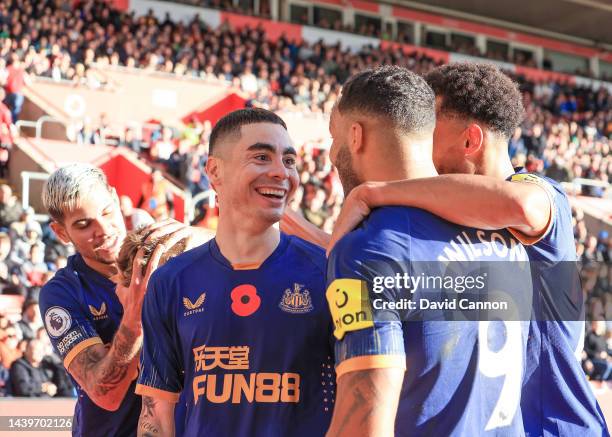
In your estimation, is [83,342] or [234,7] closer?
[83,342]

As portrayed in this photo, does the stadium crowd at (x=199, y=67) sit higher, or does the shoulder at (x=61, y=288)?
the stadium crowd at (x=199, y=67)

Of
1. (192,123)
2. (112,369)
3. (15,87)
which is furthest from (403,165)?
(192,123)

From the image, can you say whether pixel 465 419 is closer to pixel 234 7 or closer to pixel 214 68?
pixel 214 68

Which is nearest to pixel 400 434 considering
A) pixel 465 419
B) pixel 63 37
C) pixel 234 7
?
pixel 465 419

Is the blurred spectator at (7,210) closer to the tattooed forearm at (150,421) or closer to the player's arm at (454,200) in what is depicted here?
the tattooed forearm at (150,421)

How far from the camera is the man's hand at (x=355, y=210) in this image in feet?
6.49

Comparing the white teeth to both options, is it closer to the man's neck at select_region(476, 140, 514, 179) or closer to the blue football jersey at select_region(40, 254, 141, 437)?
the man's neck at select_region(476, 140, 514, 179)

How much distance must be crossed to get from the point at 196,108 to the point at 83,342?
17141mm

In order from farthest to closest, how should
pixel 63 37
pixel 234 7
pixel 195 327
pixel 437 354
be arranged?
pixel 234 7 → pixel 63 37 → pixel 195 327 → pixel 437 354

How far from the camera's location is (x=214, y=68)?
21.5 m

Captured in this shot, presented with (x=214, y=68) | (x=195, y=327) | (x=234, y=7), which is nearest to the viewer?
(x=195, y=327)

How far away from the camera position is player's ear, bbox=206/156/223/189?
112 inches

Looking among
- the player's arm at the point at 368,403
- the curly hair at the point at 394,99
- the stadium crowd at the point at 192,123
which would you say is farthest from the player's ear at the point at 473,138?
the stadium crowd at the point at 192,123

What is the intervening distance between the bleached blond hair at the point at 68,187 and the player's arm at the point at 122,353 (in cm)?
48
